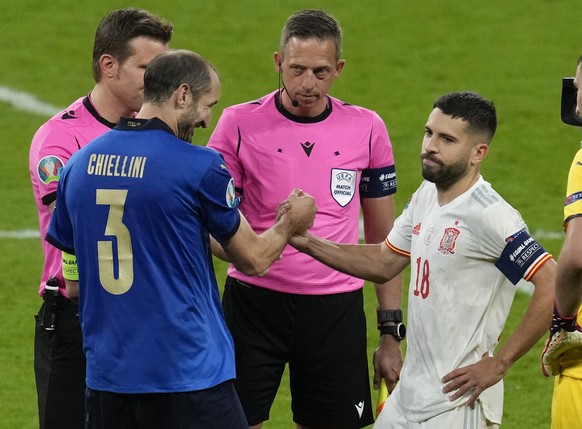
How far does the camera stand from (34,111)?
1260 cm

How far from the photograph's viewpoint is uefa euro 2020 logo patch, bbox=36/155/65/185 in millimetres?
5312

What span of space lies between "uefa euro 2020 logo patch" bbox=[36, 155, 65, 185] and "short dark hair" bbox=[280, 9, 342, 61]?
47.0 inches

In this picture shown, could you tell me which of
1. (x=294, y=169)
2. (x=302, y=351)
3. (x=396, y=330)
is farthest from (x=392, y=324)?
(x=294, y=169)

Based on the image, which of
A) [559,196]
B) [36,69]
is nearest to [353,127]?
[559,196]

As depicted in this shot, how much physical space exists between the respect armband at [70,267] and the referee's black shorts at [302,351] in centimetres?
102

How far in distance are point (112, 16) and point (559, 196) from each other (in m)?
6.09

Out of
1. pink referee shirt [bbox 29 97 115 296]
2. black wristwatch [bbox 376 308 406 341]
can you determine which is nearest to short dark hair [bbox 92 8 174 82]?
pink referee shirt [bbox 29 97 115 296]

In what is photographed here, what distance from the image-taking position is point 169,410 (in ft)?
15.4

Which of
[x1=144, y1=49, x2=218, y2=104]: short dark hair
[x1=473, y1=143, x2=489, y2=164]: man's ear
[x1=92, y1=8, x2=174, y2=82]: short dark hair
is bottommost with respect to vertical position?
[x1=473, y1=143, x2=489, y2=164]: man's ear

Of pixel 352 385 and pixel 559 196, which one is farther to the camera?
pixel 559 196

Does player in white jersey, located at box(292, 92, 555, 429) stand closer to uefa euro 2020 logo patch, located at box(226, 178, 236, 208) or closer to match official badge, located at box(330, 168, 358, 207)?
match official badge, located at box(330, 168, 358, 207)

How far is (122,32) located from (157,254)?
4.43 feet

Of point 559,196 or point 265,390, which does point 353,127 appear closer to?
point 265,390

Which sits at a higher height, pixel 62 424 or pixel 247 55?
pixel 247 55
